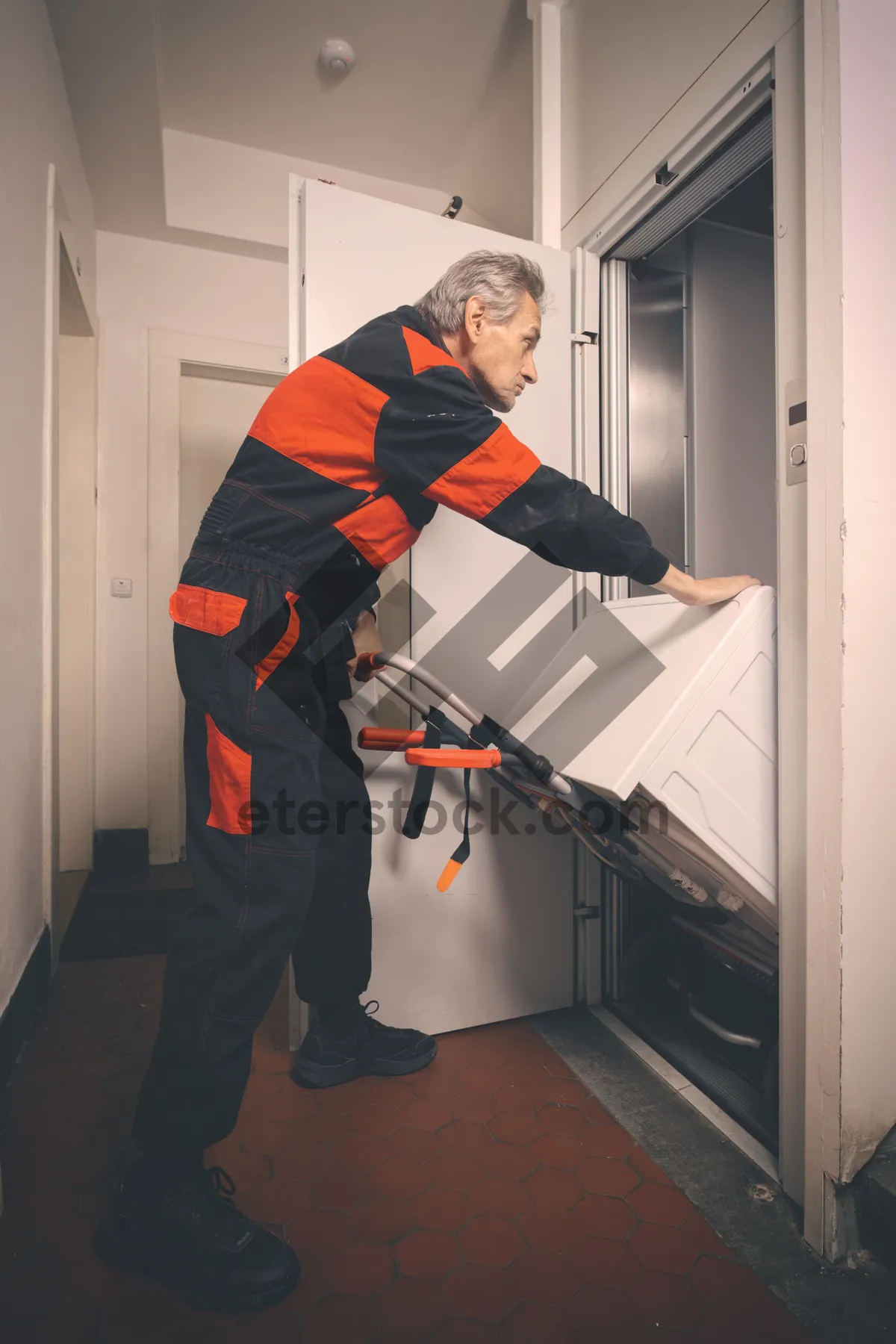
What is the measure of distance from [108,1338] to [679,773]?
1128 millimetres

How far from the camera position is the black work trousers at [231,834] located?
109cm

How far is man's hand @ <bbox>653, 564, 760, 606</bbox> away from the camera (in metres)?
1.22

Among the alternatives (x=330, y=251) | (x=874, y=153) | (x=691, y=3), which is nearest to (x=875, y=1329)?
(x=874, y=153)

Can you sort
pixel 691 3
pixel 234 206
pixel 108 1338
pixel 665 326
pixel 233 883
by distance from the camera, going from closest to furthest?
pixel 108 1338 < pixel 233 883 < pixel 691 3 < pixel 665 326 < pixel 234 206

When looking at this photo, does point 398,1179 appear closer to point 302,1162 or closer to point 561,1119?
point 302,1162

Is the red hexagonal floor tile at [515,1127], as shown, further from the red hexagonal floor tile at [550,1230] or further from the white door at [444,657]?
the white door at [444,657]

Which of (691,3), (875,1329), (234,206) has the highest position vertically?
(234,206)

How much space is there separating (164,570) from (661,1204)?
2.85m

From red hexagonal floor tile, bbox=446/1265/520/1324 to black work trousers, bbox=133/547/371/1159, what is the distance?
1.36 ft

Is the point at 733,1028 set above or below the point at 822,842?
below

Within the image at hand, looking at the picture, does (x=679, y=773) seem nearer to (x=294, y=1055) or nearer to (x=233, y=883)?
(x=233, y=883)

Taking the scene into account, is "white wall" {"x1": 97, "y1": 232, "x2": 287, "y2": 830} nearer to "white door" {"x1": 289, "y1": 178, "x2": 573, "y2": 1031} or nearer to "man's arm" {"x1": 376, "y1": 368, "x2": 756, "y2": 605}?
"white door" {"x1": 289, "y1": 178, "x2": 573, "y2": 1031}

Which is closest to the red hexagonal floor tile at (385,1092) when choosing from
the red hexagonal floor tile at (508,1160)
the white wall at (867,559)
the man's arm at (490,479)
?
the red hexagonal floor tile at (508,1160)

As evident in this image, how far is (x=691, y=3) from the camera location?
5.00 ft
